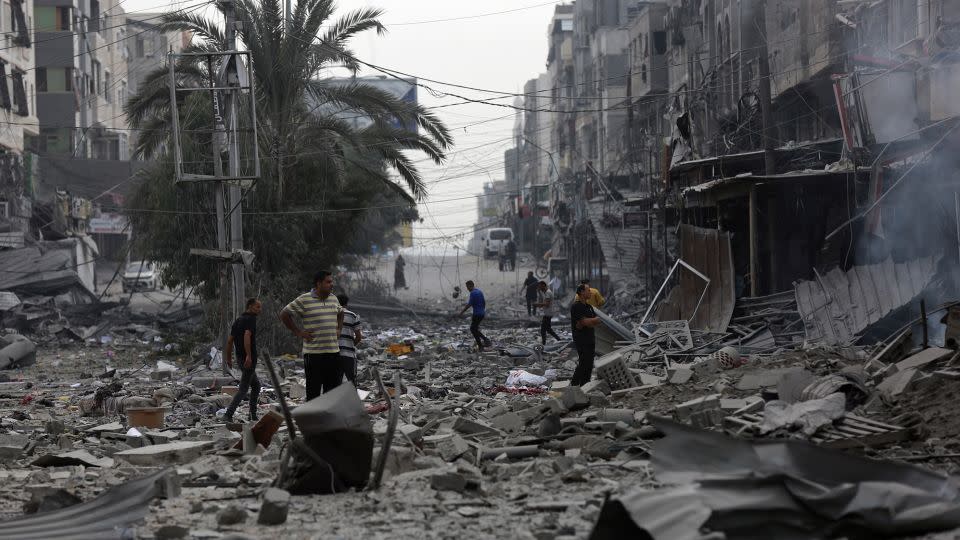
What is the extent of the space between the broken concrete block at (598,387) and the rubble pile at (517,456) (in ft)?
0.11

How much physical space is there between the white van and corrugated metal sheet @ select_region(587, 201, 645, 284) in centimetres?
3088

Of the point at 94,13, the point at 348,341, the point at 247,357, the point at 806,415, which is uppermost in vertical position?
the point at 94,13

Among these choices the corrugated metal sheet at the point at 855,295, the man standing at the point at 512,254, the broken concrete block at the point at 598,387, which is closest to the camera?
the broken concrete block at the point at 598,387

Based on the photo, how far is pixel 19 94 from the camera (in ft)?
133

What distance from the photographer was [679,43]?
43.0m

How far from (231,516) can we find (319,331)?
4.07m

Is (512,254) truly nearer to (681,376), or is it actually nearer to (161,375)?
(161,375)

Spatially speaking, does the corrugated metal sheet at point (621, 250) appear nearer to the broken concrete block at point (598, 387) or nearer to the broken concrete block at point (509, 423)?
the broken concrete block at point (598, 387)

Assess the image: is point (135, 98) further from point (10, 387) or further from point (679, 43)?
point (679, 43)

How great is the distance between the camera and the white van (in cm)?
6681

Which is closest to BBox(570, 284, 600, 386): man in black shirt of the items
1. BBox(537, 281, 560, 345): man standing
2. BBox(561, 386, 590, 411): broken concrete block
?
BBox(561, 386, 590, 411): broken concrete block

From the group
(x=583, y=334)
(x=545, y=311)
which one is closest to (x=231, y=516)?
(x=583, y=334)

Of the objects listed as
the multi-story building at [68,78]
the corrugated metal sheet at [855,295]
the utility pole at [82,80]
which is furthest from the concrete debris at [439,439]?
the utility pole at [82,80]

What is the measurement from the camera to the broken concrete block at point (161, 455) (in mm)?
9820
